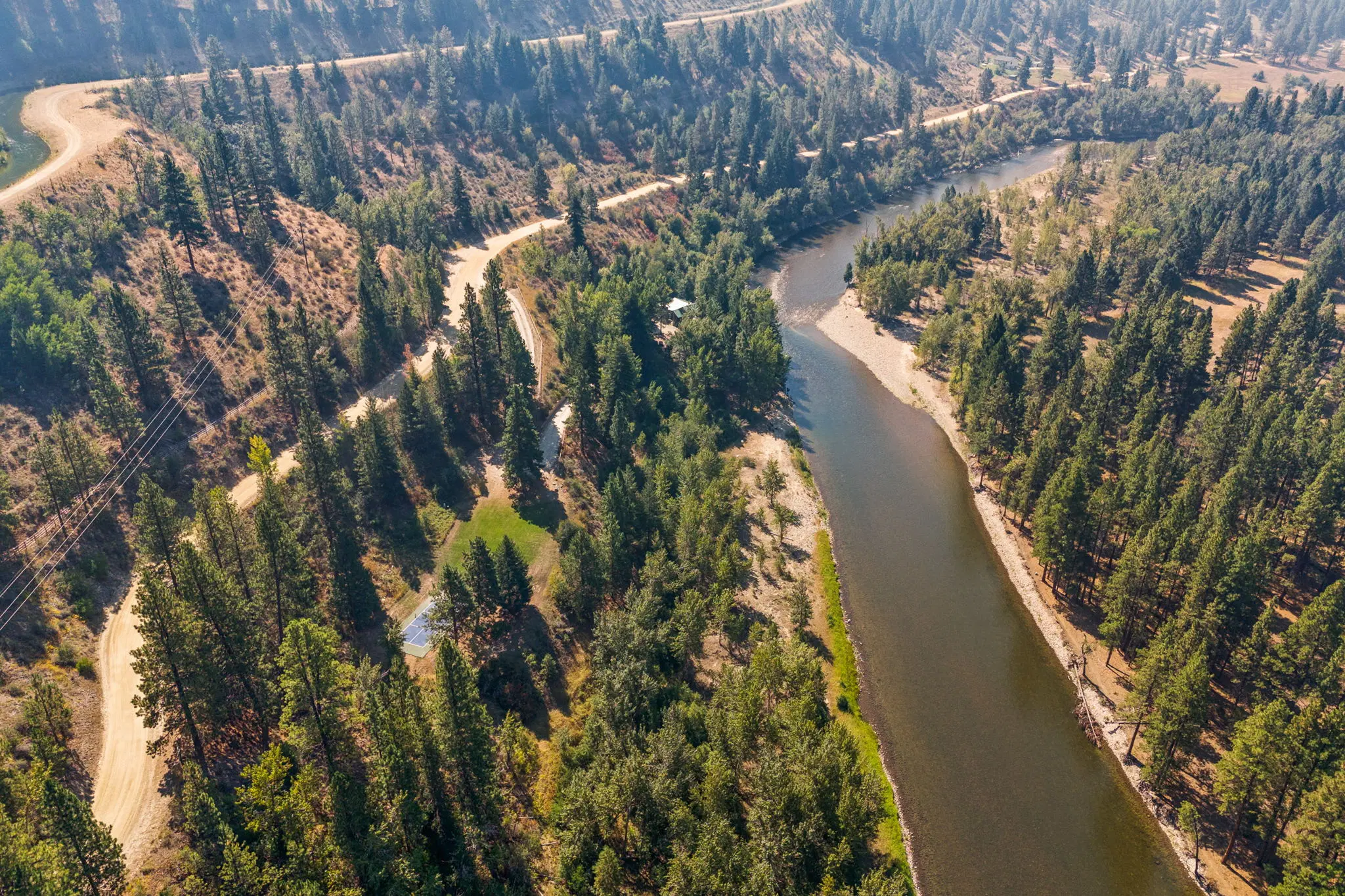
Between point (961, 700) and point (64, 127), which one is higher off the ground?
point (64, 127)

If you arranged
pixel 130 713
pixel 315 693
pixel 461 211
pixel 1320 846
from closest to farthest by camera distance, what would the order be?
pixel 1320 846, pixel 315 693, pixel 130 713, pixel 461 211

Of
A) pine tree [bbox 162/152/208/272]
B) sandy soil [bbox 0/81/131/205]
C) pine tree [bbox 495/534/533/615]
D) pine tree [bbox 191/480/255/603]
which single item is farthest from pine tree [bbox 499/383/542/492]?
sandy soil [bbox 0/81/131/205]

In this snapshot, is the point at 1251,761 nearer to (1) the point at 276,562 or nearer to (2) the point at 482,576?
(2) the point at 482,576

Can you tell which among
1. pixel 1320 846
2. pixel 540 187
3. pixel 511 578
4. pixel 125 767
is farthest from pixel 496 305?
pixel 1320 846

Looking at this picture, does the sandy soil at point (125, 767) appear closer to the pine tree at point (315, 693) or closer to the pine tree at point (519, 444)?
the pine tree at point (315, 693)

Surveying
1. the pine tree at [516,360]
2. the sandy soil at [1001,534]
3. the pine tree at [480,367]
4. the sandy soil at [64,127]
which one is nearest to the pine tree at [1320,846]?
the sandy soil at [1001,534]

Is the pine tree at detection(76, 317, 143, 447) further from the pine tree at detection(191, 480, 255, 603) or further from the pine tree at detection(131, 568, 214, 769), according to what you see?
the pine tree at detection(131, 568, 214, 769)
